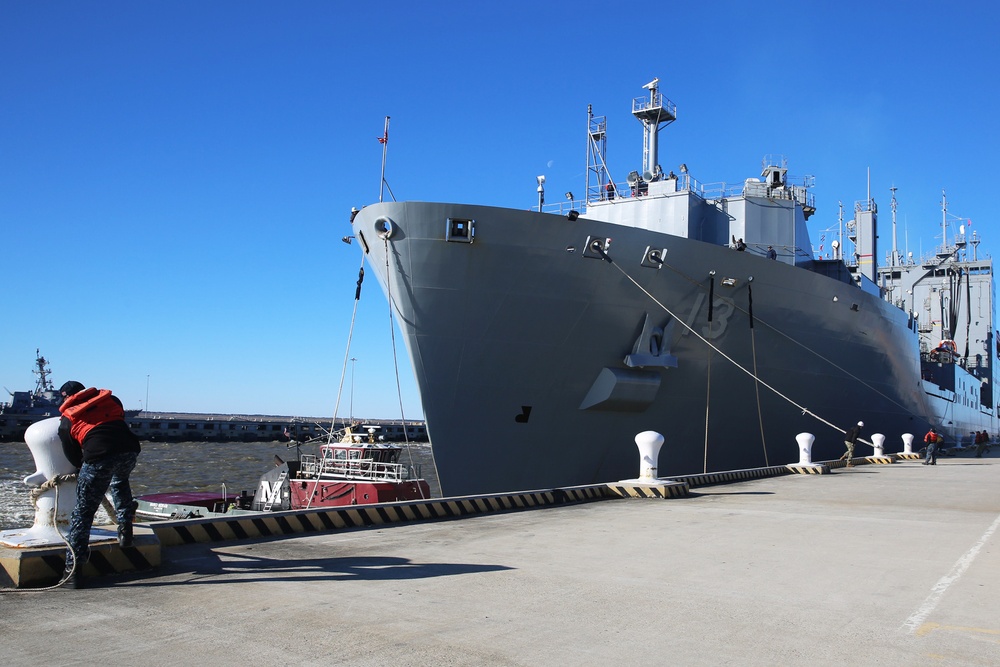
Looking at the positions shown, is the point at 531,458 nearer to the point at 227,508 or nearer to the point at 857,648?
the point at 227,508

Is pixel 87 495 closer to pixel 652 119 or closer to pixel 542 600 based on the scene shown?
pixel 542 600

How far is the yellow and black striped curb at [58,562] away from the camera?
4508 mm

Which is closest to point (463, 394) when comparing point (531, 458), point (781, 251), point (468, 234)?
point (531, 458)

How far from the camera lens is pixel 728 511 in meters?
9.20

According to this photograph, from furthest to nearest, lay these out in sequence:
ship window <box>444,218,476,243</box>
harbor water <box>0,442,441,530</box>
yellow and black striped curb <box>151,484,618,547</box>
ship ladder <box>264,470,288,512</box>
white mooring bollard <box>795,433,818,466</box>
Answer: harbor water <box>0,442,441,530</box>
ship ladder <box>264,470,288,512</box>
white mooring bollard <box>795,433,818,466</box>
ship window <box>444,218,476,243</box>
yellow and black striped curb <box>151,484,618,547</box>

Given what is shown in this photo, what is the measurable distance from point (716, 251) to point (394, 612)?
40.3ft

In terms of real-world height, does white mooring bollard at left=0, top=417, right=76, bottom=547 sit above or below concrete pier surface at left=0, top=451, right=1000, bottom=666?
above

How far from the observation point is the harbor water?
24.2 m

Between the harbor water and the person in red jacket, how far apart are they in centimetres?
1007

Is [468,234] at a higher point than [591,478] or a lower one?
higher

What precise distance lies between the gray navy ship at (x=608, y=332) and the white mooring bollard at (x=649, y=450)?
3.20m

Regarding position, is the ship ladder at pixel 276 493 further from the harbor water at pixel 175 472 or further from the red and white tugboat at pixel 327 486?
the harbor water at pixel 175 472

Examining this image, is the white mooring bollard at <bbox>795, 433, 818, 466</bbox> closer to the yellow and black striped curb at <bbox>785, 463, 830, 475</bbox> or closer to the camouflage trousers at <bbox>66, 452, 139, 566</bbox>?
the yellow and black striped curb at <bbox>785, 463, 830, 475</bbox>

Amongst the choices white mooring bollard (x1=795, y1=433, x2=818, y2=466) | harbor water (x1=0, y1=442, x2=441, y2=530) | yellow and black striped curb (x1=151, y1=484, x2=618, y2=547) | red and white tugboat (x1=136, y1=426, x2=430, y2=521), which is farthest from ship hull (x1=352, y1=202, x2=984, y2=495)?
yellow and black striped curb (x1=151, y1=484, x2=618, y2=547)
